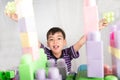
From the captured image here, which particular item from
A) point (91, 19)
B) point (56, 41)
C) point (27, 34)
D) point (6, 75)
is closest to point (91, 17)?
point (91, 19)

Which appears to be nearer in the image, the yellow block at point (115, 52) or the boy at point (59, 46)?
the yellow block at point (115, 52)

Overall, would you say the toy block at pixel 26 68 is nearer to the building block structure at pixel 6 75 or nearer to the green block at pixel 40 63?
the green block at pixel 40 63

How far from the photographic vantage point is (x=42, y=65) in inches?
21.3

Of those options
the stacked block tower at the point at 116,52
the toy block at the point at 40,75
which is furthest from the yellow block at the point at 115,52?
the toy block at the point at 40,75

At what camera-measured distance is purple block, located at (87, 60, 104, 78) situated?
1.35ft

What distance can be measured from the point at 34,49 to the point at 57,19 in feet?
1.75

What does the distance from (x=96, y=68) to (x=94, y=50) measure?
3cm

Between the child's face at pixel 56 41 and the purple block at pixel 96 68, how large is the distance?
0.43 metres

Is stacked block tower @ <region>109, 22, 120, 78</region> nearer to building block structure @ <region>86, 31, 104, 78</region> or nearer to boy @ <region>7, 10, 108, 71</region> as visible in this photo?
building block structure @ <region>86, 31, 104, 78</region>

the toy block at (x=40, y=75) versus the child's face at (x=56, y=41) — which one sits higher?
the child's face at (x=56, y=41)

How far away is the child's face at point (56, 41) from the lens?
0.84m

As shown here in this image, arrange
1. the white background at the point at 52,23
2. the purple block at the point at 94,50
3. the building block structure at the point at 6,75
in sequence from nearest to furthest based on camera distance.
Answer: the purple block at the point at 94,50 < the building block structure at the point at 6,75 < the white background at the point at 52,23

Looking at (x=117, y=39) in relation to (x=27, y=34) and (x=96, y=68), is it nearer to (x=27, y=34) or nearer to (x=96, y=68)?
(x=96, y=68)

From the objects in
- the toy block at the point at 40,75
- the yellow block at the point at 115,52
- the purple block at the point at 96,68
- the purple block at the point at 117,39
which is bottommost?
the toy block at the point at 40,75
